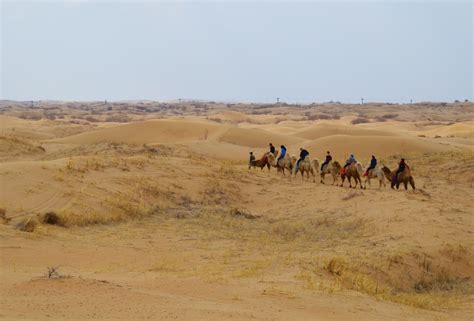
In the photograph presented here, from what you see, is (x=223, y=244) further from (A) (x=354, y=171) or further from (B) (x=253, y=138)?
(B) (x=253, y=138)

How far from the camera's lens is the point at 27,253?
40.1ft

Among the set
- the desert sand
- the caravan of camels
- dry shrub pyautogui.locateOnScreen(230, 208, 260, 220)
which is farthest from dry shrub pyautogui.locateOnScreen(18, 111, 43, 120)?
dry shrub pyautogui.locateOnScreen(230, 208, 260, 220)

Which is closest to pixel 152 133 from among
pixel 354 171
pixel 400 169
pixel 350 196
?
pixel 354 171

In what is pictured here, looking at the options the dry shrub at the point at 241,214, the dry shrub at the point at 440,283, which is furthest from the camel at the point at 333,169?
the dry shrub at the point at 440,283

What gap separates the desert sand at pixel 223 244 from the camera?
860 centimetres

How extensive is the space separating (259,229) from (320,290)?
6838mm

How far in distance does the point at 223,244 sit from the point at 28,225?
4022 millimetres

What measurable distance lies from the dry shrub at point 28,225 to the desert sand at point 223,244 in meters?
0.04

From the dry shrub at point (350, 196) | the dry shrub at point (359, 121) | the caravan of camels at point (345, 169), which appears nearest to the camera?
the dry shrub at point (350, 196)

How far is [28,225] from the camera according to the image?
14125 mm

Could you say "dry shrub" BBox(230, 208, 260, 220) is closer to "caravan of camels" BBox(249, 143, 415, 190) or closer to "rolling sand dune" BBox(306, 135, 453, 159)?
"caravan of camels" BBox(249, 143, 415, 190)

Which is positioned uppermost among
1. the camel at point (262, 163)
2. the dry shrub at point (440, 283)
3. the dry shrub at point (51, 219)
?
the camel at point (262, 163)

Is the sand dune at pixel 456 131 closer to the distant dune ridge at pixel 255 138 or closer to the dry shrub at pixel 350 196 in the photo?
the distant dune ridge at pixel 255 138

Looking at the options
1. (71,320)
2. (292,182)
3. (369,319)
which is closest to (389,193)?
(292,182)
